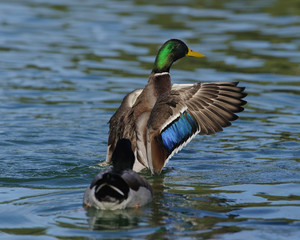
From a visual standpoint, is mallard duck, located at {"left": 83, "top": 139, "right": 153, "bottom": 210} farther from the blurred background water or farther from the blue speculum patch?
the blue speculum patch

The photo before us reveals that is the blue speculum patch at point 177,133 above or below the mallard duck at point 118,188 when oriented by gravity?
above

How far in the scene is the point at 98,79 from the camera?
1368 cm

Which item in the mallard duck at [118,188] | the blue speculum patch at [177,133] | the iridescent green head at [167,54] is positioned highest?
the iridescent green head at [167,54]

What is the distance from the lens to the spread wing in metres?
7.99

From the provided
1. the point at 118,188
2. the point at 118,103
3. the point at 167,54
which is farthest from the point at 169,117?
the point at 118,103

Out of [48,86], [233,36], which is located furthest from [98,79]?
[233,36]

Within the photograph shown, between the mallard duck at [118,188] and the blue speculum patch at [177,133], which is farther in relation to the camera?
the blue speculum patch at [177,133]

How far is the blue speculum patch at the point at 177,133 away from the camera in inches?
318

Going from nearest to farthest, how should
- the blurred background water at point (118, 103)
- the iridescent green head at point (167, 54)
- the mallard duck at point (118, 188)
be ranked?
the mallard duck at point (118, 188) < the blurred background water at point (118, 103) < the iridescent green head at point (167, 54)

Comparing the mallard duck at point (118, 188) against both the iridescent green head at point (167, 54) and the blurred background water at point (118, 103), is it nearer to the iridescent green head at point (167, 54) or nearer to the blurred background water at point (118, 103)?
the blurred background water at point (118, 103)

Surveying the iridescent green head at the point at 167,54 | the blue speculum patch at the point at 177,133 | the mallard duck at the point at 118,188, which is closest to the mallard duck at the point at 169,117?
the blue speculum patch at the point at 177,133

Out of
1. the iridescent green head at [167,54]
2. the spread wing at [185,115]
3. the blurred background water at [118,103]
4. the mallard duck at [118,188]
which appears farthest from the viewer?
the iridescent green head at [167,54]

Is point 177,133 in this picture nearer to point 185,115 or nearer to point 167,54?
point 185,115

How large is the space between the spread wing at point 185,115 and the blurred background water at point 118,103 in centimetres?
37
